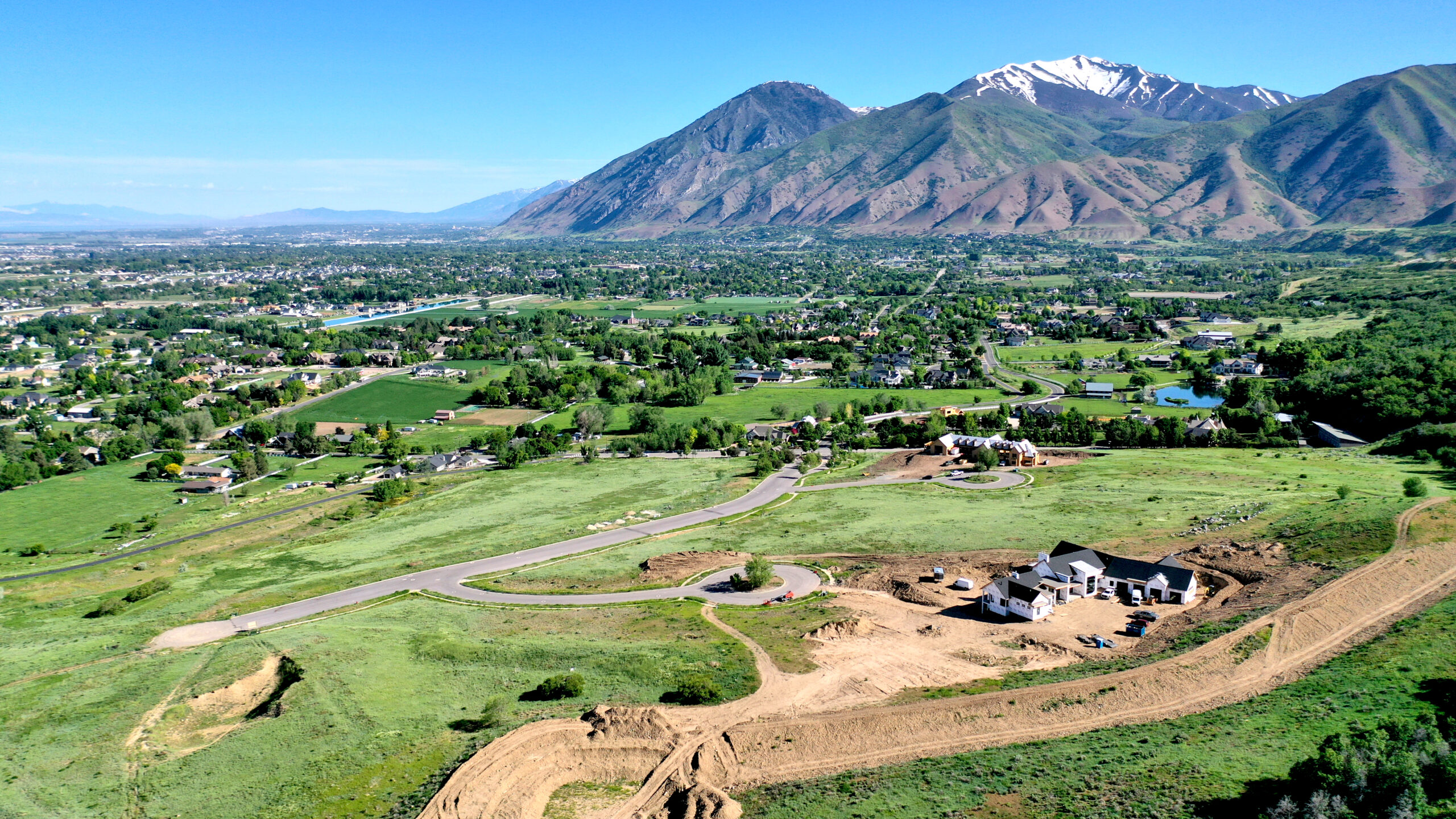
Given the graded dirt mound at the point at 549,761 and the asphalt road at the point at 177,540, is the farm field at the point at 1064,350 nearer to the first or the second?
the asphalt road at the point at 177,540

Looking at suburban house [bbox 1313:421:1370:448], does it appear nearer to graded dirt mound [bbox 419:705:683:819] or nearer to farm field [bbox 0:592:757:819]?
farm field [bbox 0:592:757:819]

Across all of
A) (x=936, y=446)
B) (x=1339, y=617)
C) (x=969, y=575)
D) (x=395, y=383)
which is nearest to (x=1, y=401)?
(x=395, y=383)

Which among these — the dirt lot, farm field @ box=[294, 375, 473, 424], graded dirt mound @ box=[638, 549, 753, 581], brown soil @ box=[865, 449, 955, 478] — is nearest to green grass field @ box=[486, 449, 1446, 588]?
graded dirt mound @ box=[638, 549, 753, 581]

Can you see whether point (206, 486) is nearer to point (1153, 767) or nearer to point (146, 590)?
point (146, 590)

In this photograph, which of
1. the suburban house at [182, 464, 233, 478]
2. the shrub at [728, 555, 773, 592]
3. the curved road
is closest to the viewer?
the curved road

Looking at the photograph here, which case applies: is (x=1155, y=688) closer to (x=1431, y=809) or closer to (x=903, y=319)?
(x=1431, y=809)

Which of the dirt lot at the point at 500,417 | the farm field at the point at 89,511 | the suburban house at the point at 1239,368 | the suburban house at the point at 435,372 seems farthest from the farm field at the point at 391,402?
the suburban house at the point at 1239,368
